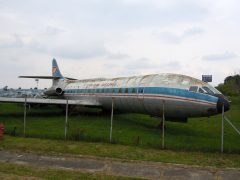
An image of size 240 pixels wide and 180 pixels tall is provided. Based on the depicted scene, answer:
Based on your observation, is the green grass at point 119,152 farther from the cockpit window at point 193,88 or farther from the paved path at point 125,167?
the cockpit window at point 193,88

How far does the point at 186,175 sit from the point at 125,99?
509 inches

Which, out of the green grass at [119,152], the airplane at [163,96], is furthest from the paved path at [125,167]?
the airplane at [163,96]

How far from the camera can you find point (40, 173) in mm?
8711

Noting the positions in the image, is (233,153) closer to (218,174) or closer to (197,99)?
(218,174)

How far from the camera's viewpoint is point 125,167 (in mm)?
9680

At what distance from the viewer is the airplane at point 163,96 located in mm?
16453

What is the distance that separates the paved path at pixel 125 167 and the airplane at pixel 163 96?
4.14 m

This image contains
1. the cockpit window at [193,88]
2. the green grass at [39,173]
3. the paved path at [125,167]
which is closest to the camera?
the green grass at [39,173]

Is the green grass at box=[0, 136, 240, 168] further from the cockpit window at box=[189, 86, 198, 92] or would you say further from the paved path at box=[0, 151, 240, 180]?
the cockpit window at box=[189, 86, 198, 92]

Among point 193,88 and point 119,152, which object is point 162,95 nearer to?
point 193,88

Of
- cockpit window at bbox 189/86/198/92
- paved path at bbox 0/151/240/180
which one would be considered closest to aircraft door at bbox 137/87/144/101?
cockpit window at bbox 189/86/198/92

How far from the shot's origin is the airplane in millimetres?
16453

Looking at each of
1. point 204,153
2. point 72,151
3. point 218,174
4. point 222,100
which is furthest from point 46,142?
point 222,100

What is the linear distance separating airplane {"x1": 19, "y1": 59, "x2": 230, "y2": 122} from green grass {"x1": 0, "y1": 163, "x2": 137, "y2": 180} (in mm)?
6552
